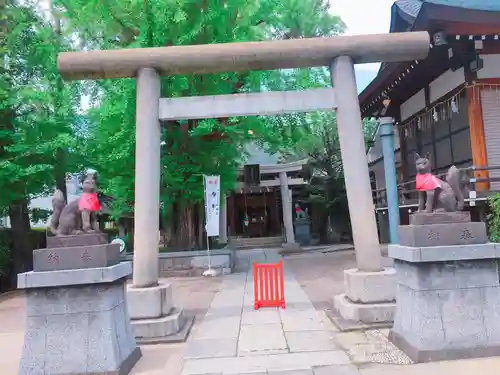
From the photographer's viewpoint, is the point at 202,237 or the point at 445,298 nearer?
the point at 445,298

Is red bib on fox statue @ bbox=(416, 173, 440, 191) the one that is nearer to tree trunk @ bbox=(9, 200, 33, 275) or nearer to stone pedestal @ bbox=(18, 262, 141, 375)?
stone pedestal @ bbox=(18, 262, 141, 375)

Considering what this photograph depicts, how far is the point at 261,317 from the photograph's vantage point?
275 inches

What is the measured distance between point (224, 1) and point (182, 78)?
2.59 metres

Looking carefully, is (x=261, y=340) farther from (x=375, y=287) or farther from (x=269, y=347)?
(x=375, y=287)

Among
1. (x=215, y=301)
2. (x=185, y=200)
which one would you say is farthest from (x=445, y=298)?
(x=185, y=200)

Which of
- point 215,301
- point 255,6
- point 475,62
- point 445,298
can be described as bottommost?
point 215,301

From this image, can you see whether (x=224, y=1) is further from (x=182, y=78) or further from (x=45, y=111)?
(x=45, y=111)

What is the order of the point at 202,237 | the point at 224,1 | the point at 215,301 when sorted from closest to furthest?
the point at 215,301
the point at 224,1
the point at 202,237

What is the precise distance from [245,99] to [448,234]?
388 centimetres

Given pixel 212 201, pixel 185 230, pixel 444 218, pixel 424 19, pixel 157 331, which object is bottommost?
pixel 157 331

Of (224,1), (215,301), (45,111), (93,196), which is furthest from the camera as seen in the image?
(45,111)

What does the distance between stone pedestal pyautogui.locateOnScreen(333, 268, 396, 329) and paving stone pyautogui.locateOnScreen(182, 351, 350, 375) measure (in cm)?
130

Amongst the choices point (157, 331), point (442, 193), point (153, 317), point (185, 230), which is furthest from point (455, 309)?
point (185, 230)

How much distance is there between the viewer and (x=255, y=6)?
1095 centimetres
